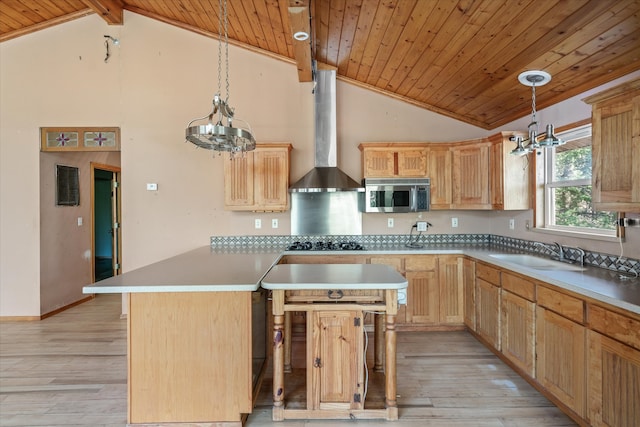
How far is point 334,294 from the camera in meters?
2.02

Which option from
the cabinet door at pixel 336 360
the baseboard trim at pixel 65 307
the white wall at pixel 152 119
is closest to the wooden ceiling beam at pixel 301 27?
the white wall at pixel 152 119

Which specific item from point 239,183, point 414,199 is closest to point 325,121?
point 239,183

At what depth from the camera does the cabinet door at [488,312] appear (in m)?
2.86

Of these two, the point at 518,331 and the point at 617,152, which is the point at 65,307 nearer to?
the point at 518,331

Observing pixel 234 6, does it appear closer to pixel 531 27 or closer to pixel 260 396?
pixel 531 27

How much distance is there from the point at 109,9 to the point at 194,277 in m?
3.59

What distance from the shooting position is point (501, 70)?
2.79 metres

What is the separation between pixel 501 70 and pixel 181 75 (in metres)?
3.58

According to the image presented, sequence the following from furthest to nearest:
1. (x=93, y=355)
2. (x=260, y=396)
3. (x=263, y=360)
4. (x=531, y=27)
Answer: (x=93, y=355) < (x=263, y=360) < (x=260, y=396) < (x=531, y=27)

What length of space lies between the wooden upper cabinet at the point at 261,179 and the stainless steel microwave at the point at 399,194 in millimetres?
981

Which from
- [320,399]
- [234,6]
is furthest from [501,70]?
[320,399]

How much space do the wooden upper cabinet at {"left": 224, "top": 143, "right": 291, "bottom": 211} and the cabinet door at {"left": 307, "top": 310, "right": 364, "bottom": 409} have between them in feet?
6.16

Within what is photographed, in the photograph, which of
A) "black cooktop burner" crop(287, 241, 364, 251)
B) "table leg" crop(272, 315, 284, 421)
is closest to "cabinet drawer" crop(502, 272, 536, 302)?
"black cooktop burner" crop(287, 241, 364, 251)

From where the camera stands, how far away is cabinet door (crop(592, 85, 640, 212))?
5.81 feet
